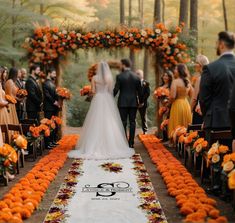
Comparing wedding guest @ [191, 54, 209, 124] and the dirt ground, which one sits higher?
wedding guest @ [191, 54, 209, 124]

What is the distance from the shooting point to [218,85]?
6.71m

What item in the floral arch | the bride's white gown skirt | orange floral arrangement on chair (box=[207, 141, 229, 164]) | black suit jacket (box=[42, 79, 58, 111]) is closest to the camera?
orange floral arrangement on chair (box=[207, 141, 229, 164])

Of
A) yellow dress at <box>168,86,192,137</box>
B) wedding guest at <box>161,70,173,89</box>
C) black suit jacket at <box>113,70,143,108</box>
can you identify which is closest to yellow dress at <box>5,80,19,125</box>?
black suit jacket at <box>113,70,143,108</box>

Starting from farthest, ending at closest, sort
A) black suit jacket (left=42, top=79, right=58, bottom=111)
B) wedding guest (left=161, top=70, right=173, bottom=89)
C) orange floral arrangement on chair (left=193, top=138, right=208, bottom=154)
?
wedding guest (left=161, top=70, right=173, bottom=89) → black suit jacket (left=42, top=79, right=58, bottom=111) → orange floral arrangement on chair (left=193, top=138, right=208, bottom=154)

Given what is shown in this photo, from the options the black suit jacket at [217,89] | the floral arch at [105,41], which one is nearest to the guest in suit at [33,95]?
the floral arch at [105,41]

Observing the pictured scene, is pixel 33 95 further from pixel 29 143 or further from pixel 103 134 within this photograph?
pixel 103 134

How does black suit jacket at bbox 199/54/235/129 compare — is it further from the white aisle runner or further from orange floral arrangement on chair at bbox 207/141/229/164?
the white aisle runner

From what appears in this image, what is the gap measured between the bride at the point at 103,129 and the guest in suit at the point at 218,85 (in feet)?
12.3

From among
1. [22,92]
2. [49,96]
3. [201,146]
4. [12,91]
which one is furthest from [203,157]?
[49,96]

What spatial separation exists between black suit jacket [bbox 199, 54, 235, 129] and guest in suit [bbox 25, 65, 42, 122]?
545 cm

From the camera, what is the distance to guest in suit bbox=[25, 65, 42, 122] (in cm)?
1134

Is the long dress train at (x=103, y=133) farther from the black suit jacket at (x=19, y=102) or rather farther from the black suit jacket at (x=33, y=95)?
the black suit jacket at (x=19, y=102)

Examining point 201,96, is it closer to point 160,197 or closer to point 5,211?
point 160,197

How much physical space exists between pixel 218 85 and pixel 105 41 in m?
7.11
